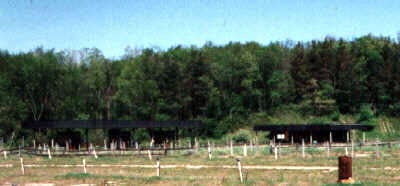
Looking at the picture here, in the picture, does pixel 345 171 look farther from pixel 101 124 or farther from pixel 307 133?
pixel 307 133

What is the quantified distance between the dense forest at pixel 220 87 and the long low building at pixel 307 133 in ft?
57.3

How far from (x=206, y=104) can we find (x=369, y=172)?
76.3 meters

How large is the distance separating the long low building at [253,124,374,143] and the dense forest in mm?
17461

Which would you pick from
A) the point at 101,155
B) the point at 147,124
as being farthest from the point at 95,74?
the point at 101,155

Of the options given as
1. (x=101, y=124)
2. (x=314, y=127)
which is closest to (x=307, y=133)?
(x=314, y=127)

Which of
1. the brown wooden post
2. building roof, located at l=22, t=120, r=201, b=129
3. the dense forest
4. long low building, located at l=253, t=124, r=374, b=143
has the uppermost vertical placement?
the dense forest

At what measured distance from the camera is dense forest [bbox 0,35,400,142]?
344 ft

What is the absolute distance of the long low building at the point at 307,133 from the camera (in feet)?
262

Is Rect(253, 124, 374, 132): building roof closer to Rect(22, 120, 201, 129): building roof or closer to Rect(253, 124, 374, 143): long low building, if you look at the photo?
Rect(253, 124, 374, 143): long low building

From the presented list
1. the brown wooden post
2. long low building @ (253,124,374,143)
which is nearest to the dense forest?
long low building @ (253,124,374,143)

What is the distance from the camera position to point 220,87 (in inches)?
4412

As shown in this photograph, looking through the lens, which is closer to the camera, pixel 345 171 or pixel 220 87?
pixel 345 171

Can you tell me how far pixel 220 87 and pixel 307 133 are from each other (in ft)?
103

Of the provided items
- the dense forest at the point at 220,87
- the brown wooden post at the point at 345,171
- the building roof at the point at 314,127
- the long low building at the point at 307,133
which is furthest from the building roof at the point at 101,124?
the brown wooden post at the point at 345,171
